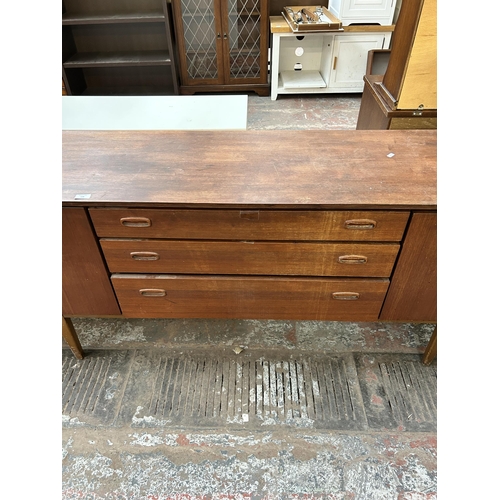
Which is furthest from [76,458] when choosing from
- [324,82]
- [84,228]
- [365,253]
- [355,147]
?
[324,82]

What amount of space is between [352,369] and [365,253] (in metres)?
0.61

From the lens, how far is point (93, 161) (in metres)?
1.36

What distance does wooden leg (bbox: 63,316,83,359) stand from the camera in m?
1.55

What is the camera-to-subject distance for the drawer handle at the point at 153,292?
1433 mm

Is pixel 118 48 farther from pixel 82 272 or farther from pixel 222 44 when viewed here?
pixel 82 272

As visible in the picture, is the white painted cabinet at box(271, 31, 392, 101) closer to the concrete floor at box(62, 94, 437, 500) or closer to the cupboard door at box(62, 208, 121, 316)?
the concrete floor at box(62, 94, 437, 500)

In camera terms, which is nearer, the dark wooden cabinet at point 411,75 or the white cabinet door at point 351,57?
the dark wooden cabinet at point 411,75

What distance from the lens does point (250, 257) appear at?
133cm

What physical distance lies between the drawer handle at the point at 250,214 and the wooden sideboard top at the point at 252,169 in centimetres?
4

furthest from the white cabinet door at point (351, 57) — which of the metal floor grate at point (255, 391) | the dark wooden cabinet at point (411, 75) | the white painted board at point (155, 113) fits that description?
the metal floor grate at point (255, 391)

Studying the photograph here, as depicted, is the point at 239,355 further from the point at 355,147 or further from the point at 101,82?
the point at 101,82

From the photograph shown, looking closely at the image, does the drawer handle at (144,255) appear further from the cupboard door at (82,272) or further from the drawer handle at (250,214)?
the drawer handle at (250,214)

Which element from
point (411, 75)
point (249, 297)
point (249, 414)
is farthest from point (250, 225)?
point (411, 75)

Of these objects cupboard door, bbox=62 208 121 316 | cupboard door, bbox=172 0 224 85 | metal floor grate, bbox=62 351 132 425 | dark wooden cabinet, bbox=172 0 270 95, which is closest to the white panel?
dark wooden cabinet, bbox=172 0 270 95
